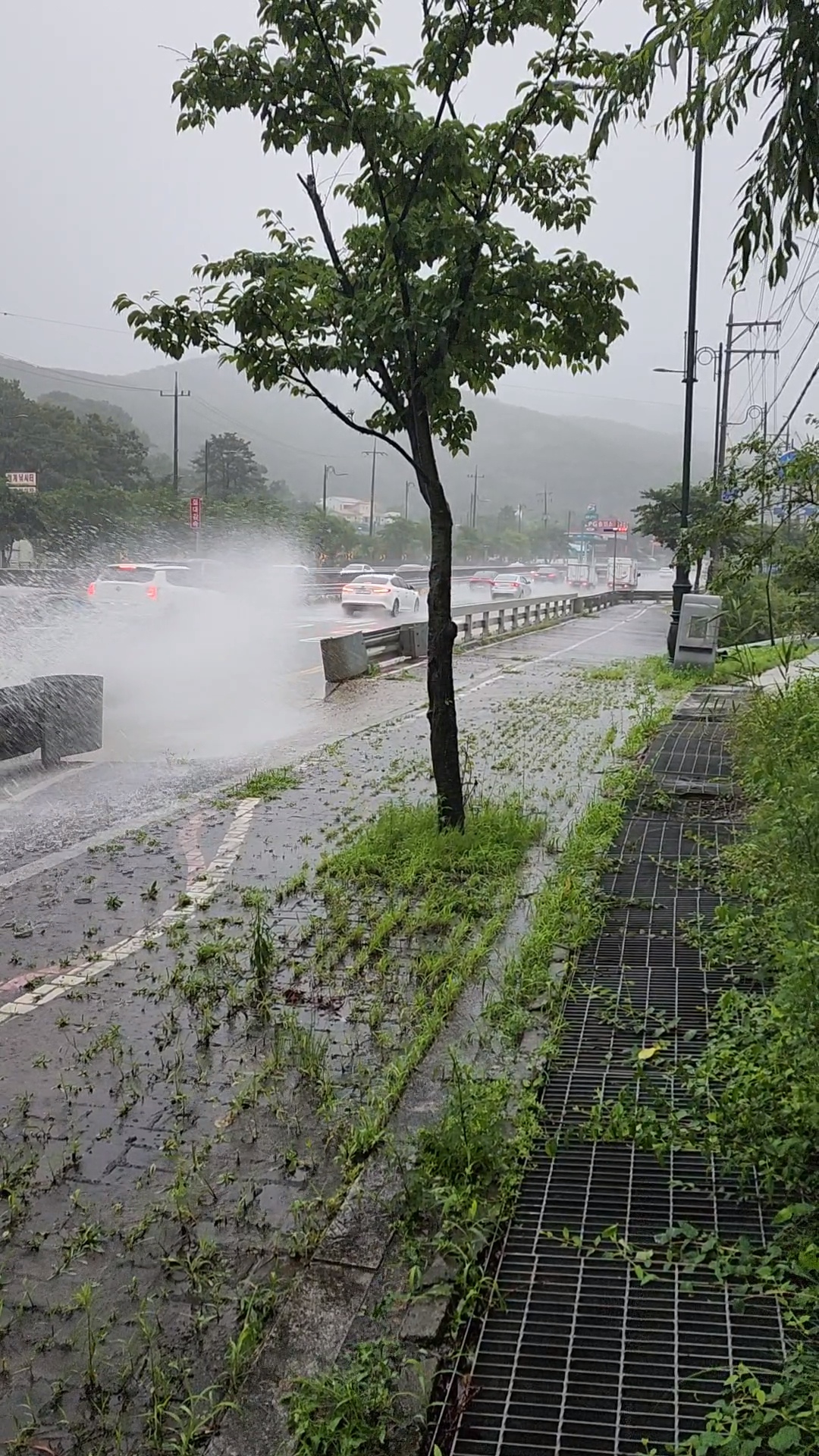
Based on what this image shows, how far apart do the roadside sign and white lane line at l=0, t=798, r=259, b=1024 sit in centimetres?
3804

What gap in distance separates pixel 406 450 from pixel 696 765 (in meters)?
4.84

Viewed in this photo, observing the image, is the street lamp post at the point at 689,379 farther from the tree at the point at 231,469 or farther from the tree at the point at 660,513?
the tree at the point at 231,469

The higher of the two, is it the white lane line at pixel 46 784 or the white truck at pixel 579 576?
the white truck at pixel 579 576

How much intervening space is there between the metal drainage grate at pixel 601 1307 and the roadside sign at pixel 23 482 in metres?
42.2

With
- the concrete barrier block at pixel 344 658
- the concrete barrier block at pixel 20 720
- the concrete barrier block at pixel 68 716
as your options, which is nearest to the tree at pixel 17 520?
the concrete barrier block at pixel 344 658

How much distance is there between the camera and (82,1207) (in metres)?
3.93

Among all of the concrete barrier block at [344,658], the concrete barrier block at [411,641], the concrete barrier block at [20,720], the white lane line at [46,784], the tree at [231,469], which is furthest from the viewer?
the tree at [231,469]

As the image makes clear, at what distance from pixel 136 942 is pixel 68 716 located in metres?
6.61

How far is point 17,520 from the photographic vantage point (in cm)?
4250

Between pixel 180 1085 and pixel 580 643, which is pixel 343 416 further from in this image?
pixel 580 643

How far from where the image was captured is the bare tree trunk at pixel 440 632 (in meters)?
8.22

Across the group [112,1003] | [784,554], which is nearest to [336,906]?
[112,1003]

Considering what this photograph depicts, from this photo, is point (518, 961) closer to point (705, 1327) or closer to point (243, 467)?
point (705, 1327)

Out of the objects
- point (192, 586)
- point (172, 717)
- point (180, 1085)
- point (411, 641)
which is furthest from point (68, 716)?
point (192, 586)
